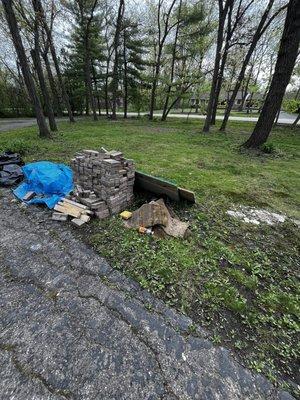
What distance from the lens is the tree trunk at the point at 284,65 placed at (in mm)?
6012

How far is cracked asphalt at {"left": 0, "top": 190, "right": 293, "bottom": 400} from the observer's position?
139 cm

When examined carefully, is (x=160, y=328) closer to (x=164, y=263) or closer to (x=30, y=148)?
(x=164, y=263)

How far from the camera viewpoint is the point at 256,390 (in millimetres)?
1421

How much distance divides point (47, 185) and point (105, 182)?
1.29m

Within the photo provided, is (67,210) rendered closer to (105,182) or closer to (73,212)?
(73,212)

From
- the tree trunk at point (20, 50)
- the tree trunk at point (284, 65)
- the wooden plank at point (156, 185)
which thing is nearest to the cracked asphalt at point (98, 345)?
the wooden plank at point (156, 185)

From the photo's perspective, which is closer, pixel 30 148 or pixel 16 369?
pixel 16 369

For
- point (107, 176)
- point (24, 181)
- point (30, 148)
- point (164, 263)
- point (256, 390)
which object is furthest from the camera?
point (30, 148)

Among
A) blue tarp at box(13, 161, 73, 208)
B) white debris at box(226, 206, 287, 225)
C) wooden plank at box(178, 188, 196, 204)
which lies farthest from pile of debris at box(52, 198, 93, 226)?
white debris at box(226, 206, 287, 225)

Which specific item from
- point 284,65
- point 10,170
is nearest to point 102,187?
point 10,170

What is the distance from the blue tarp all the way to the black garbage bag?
1.00ft

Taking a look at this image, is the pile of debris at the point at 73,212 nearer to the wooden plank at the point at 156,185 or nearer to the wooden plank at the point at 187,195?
the wooden plank at the point at 156,185

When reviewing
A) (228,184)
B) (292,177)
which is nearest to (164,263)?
(228,184)

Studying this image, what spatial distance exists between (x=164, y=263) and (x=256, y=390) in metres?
1.23
